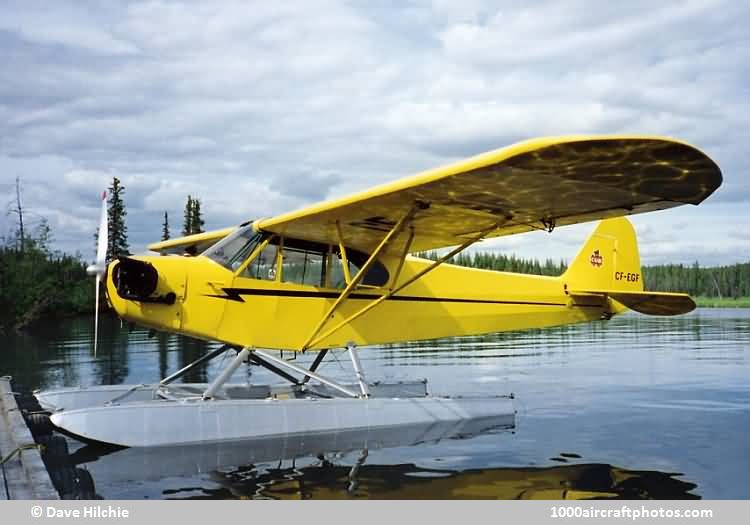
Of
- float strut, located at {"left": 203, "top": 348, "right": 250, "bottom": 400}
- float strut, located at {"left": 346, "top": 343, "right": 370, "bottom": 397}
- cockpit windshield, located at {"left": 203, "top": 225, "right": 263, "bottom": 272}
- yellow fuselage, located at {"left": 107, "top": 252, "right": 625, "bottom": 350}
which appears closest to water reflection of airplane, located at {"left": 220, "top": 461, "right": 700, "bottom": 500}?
float strut, located at {"left": 203, "top": 348, "right": 250, "bottom": 400}

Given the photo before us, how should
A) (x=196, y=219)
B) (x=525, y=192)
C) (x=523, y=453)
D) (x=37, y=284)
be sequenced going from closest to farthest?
1. (x=523, y=453)
2. (x=525, y=192)
3. (x=37, y=284)
4. (x=196, y=219)

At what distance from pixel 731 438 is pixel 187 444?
559 cm

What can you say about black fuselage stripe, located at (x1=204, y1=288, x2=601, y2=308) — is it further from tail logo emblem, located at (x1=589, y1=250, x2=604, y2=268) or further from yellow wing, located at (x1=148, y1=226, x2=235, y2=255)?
yellow wing, located at (x1=148, y1=226, x2=235, y2=255)

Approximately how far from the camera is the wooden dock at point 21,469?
4.72m

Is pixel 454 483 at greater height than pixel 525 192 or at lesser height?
lesser

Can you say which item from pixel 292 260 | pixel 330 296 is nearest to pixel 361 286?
pixel 330 296

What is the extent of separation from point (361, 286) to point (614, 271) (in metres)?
4.76

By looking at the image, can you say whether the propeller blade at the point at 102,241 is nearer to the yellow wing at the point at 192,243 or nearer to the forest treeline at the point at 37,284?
the yellow wing at the point at 192,243

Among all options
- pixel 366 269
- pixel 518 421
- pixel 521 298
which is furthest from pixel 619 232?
pixel 366 269

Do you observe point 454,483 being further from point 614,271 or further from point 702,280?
point 702,280

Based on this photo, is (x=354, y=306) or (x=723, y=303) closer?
(x=354, y=306)

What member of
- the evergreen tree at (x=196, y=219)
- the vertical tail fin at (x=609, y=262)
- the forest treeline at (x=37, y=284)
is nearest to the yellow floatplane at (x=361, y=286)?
the vertical tail fin at (x=609, y=262)

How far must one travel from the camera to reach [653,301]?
994 cm

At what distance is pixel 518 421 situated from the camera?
8289 mm
